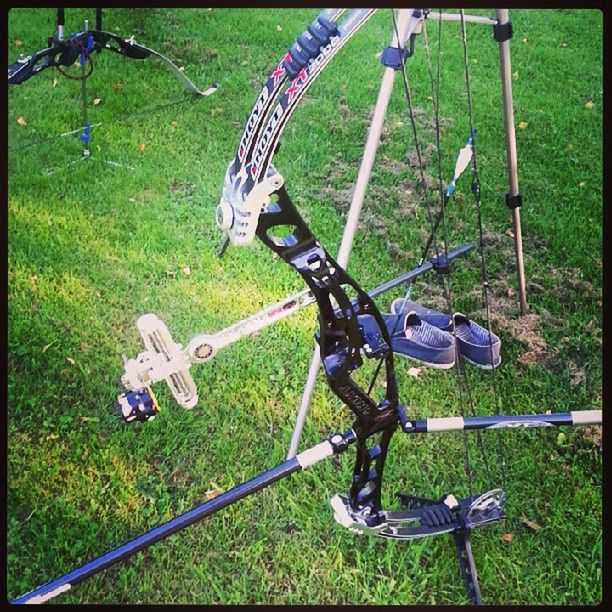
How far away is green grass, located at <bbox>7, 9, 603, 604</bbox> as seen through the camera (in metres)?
1.52

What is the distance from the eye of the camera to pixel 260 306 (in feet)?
5.85

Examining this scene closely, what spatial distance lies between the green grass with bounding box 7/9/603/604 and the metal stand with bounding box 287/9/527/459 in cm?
6

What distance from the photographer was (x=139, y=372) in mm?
1308

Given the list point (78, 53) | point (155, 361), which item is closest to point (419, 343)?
A: point (155, 361)

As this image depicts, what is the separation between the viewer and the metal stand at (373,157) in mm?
1357

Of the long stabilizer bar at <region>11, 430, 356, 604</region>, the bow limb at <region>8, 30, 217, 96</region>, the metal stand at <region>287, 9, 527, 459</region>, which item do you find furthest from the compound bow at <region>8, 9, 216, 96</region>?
the long stabilizer bar at <region>11, 430, 356, 604</region>

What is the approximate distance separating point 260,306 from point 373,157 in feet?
1.67

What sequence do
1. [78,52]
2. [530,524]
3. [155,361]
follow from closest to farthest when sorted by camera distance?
1. [155,361]
2. [530,524]
3. [78,52]

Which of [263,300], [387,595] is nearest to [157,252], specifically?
[263,300]

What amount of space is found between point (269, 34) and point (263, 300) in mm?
532

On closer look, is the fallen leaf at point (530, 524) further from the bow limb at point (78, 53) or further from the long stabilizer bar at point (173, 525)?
the bow limb at point (78, 53)

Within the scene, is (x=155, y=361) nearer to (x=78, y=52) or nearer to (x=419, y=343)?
(x=419, y=343)

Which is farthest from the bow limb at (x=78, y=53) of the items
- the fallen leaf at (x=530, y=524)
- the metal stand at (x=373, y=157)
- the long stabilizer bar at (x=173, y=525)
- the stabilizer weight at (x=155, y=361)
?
the fallen leaf at (x=530, y=524)

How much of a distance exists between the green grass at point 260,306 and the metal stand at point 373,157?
65 mm
